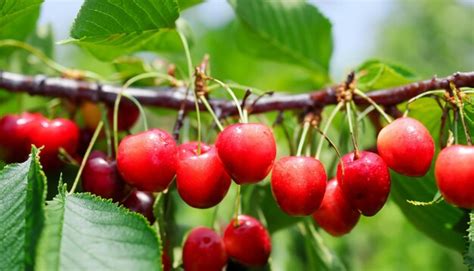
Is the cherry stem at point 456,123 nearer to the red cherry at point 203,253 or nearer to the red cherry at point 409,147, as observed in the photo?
the red cherry at point 409,147

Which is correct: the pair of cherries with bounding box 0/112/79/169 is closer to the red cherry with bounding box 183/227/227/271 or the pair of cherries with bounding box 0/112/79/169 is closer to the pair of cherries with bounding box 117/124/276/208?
the pair of cherries with bounding box 117/124/276/208

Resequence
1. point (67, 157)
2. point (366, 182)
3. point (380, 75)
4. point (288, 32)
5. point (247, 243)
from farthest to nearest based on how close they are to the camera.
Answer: point (288, 32) < point (380, 75) < point (67, 157) < point (247, 243) < point (366, 182)

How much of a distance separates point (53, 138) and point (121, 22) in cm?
44

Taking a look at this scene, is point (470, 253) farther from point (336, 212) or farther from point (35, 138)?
point (35, 138)

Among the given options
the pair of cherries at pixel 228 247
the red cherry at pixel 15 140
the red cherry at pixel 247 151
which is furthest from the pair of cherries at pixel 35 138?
the red cherry at pixel 247 151

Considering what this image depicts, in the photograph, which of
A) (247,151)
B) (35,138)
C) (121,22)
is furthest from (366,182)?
(35,138)

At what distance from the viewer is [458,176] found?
1.30 m

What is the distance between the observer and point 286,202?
4.71 ft

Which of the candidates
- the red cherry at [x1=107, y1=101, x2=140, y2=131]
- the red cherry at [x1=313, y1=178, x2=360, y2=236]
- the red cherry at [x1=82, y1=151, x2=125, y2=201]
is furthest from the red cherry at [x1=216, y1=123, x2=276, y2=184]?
the red cherry at [x1=107, y1=101, x2=140, y2=131]

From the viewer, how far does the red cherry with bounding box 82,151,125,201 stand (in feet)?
5.22

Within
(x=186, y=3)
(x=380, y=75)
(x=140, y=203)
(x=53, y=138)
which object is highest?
(x=186, y=3)

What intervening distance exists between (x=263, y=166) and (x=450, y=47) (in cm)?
1763

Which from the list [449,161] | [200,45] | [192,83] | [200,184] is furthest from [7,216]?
[200,45]

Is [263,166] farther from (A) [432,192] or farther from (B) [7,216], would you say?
(A) [432,192]
